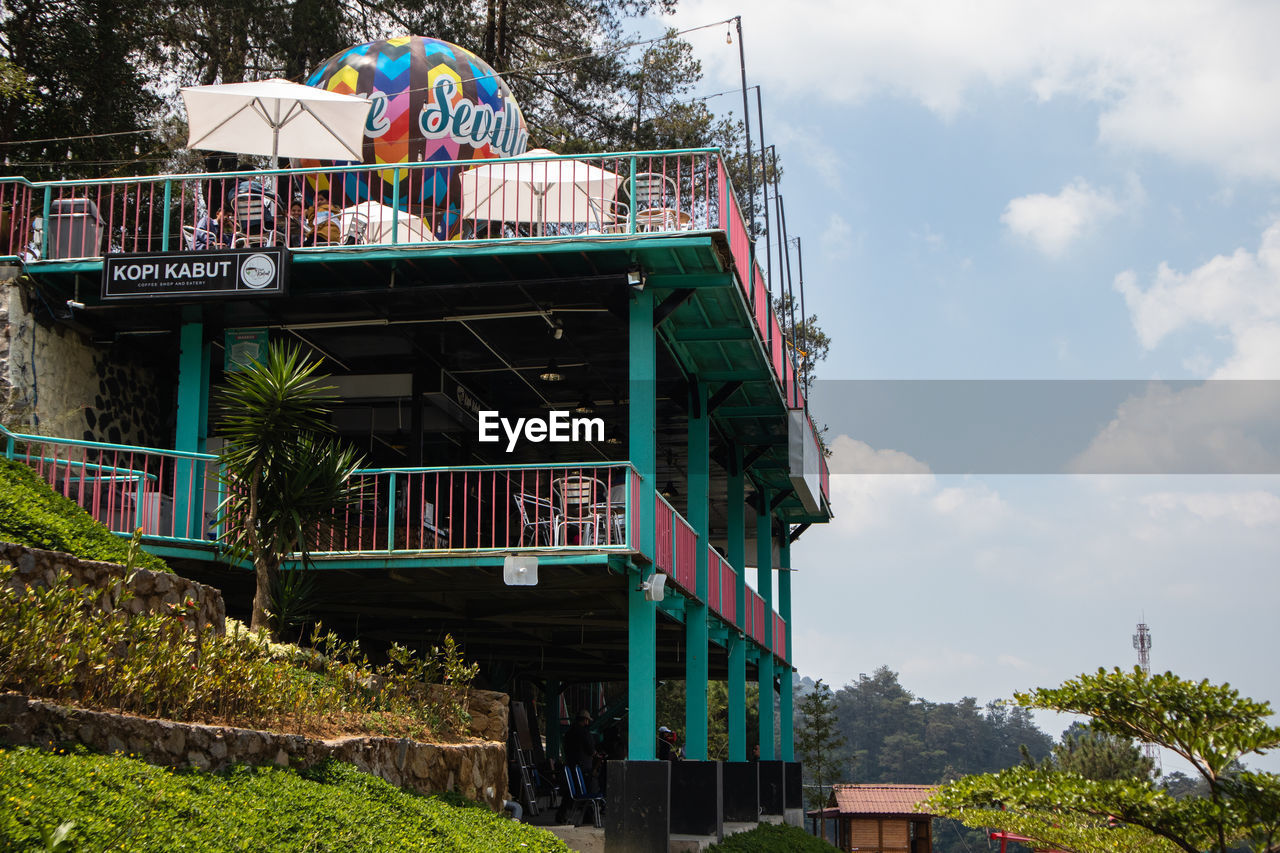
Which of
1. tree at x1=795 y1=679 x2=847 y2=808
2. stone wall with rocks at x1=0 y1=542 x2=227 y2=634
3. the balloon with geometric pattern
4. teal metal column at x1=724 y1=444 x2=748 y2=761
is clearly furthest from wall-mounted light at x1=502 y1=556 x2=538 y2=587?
tree at x1=795 y1=679 x2=847 y2=808

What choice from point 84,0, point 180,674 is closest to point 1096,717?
point 180,674

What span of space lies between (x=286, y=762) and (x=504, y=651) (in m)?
13.2

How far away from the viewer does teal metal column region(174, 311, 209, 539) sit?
44.7ft

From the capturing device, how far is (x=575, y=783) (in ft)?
56.9

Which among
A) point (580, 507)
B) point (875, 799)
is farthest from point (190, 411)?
point (875, 799)

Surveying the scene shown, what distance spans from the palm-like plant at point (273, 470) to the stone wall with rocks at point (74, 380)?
3068 mm

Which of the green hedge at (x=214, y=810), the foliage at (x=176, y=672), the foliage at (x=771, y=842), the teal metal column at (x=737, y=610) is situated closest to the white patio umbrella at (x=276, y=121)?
the foliage at (x=176, y=672)

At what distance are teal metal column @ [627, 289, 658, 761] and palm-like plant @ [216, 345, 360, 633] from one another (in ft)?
9.81

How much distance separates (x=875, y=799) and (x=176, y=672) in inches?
1326

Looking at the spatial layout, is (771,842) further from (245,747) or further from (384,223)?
(245,747)

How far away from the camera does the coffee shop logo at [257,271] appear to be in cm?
1354

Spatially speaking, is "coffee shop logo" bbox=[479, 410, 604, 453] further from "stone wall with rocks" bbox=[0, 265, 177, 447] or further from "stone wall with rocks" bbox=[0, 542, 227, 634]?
"stone wall with rocks" bbox=[0, 542, 227, 634]

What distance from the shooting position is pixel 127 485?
1309 cm

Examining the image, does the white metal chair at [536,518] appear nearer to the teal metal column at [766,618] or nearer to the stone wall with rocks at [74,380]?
the stone wall with rocks at [74,380]
